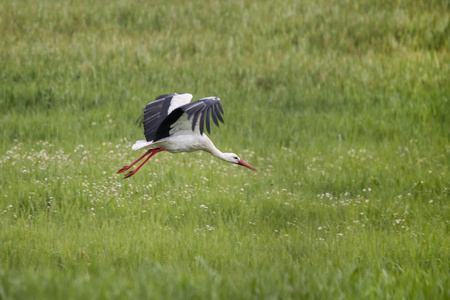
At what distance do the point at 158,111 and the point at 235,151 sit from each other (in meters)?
2.06

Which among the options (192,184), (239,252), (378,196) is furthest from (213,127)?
(239,252)

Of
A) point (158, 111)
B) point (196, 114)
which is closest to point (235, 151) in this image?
point (158, 111)

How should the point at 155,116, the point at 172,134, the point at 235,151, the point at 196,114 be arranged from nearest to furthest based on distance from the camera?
the point at 196,114, the point at 172,134, the point at 155,116, the point at 235,151

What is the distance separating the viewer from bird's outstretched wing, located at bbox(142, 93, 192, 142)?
6.11 m

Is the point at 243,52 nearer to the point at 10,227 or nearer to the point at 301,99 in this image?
the point at 301,99

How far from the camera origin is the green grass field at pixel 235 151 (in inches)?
164

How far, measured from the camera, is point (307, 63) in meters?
11.6

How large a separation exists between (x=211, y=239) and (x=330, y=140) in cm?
440

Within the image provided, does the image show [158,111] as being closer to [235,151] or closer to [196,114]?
[196,114]

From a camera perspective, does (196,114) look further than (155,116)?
No

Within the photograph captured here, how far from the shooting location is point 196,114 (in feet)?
16.9

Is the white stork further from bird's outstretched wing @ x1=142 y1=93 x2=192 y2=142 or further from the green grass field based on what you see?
the green grass field

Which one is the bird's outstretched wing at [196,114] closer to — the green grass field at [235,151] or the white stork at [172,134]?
the white stork at [172,134]

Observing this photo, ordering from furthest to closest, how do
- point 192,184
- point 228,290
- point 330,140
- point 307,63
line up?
point 307,63
point 330,140
point 192,184
point 228,290
